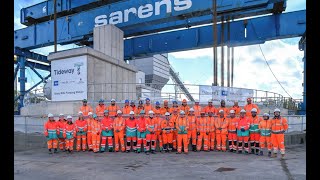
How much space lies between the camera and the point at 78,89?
1472 centimetres

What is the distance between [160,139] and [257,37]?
9.90 metres

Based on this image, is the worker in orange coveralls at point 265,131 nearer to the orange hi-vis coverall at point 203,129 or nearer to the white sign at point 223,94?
the orange hi-vis coverall at point 203,129

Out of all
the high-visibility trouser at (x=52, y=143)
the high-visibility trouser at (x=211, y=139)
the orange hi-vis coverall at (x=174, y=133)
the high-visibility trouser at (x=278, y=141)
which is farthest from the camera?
the high-visibility trouser at (x=211, y=139)

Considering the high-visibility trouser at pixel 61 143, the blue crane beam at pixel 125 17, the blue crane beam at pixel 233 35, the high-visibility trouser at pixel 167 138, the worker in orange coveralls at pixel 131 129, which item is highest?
the blue crane beam at pixel 125 17

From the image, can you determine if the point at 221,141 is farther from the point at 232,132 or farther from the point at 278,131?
the point at 278,131

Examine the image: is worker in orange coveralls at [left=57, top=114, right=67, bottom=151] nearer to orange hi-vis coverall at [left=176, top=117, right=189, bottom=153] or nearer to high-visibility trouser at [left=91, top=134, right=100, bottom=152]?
high-visibility trouser at [left=91, top=134, right=100, bottom=152]

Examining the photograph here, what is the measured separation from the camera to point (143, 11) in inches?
709

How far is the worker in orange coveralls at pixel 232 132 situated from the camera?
11203 mm

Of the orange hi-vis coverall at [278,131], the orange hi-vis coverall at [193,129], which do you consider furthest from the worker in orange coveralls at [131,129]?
the orange hi-vis coverall at [278,131]

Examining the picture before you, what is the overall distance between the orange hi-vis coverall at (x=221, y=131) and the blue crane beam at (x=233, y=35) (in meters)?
8.34

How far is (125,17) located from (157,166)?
40.0ft

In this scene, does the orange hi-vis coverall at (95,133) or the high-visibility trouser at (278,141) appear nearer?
the high-visibility trouser at (278,141)

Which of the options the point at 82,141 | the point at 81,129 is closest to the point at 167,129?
the point at 81,129
